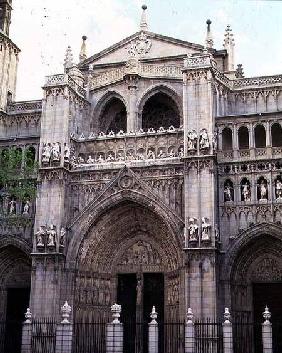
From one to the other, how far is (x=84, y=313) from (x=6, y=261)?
6091mm

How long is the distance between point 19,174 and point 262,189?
43.8ft

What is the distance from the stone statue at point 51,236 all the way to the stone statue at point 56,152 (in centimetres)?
361

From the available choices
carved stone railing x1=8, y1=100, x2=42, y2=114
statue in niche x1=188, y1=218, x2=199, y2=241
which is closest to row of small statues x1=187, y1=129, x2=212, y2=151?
statue in niche x1=188, y1=218, x2=199, y2=241

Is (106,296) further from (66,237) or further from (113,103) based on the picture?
(113,103)

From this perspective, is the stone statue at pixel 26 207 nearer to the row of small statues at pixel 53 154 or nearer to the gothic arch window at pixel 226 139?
the row of small statues at pixel 53 154

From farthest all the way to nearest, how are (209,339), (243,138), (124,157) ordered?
(124,157) → (243,138) → (209,339)

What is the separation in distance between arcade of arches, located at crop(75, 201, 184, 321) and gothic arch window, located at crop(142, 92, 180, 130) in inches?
236

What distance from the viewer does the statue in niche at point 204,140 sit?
29.8 m

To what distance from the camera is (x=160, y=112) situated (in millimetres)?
35500

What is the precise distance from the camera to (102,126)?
3581 centimetres

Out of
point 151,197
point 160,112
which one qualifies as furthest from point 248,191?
point 160,112

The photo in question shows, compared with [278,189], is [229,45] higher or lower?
higher

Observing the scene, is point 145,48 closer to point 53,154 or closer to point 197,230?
point 53,154

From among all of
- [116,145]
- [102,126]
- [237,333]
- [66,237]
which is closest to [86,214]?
[66,237]
